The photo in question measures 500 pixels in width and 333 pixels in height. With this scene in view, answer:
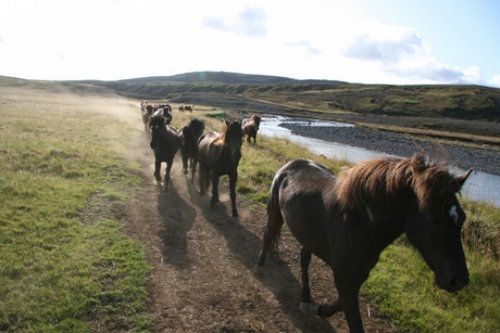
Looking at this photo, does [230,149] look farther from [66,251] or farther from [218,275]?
[66,251]

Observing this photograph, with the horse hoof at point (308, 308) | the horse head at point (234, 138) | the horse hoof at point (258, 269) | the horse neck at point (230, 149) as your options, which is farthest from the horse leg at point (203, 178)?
the horse hoof at point (308, 308)

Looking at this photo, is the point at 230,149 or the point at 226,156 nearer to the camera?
the point at 230,149

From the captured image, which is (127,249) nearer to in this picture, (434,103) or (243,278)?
(243,278)

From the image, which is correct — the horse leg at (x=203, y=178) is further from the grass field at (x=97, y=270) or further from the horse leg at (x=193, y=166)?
the horse leg at (x=193, y=166)

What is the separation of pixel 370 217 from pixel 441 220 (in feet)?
2.97

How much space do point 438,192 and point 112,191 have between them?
1055cm

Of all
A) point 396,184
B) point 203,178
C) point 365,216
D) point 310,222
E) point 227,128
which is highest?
point 396,184

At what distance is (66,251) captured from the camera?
8.02 m

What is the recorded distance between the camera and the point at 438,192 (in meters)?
3.90

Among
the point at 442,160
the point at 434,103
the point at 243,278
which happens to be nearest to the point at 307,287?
the point at 243,278

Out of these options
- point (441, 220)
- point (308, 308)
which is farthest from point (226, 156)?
point (441, 220)

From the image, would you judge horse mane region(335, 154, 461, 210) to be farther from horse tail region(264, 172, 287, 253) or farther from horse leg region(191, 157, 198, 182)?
horse leg region(191, 157, 198, 182)

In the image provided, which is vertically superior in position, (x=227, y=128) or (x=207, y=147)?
(x=227, y=128)

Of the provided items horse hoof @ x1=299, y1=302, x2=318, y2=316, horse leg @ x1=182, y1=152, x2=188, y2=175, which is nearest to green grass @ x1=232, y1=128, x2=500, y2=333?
horse hoof @ x1=299, y1=302, x2=318, y2=316
